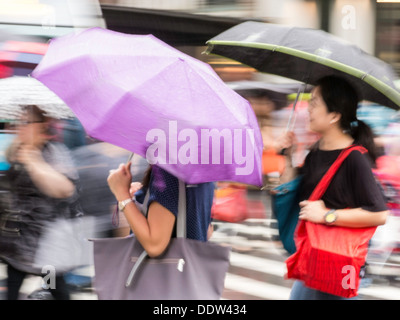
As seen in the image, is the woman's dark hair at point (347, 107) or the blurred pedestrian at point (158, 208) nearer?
the blurred pedestrian at point (158, 208)

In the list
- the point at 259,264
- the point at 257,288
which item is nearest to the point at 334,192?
the point at 257,288

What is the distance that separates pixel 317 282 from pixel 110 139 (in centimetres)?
123

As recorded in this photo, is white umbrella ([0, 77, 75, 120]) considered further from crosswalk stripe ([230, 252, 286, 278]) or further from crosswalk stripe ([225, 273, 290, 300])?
crosswalk stripe ([230, 252, 286, 278])

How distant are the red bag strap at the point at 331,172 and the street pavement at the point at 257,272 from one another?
1.94m

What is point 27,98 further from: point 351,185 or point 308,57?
point 351,185

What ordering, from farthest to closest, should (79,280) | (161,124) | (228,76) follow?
(228,76) → (79,280) → (161,124)

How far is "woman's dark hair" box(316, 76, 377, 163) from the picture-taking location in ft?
10.2

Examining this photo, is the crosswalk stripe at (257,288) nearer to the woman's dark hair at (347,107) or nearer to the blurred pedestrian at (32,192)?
the blurred pedestrian at (32,192)

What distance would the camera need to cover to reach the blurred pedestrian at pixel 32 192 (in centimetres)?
338

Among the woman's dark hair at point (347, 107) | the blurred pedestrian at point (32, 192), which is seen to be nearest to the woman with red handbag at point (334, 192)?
the woman's dark hair at point (347, 107)

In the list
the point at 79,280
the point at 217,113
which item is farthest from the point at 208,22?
the point at 217,113

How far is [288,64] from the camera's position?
3674 millimetres
